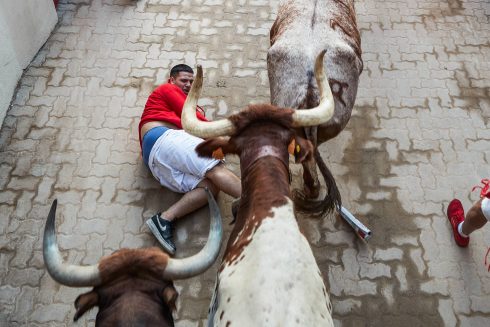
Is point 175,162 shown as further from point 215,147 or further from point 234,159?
point 215,147

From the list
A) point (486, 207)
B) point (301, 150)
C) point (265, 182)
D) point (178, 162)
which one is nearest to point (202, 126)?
point (265, 182)

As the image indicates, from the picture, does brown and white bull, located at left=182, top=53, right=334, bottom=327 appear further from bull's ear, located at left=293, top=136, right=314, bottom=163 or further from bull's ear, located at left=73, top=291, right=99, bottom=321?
bull's ear, located at left=73, top=291, right=99, bottom=321

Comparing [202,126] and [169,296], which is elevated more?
[202,126]

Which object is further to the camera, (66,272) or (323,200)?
(323,200)

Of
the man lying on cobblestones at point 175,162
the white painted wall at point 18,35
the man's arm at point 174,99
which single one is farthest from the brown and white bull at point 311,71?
the white painted wall at point 18,35

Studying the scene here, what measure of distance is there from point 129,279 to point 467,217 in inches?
130

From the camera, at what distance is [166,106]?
518 centimetres

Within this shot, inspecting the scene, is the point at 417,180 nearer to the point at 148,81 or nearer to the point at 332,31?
the point at 332,31

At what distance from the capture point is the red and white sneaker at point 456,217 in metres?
4.75

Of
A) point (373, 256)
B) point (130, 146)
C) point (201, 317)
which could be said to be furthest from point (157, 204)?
point (373, 256)

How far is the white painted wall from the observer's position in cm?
588

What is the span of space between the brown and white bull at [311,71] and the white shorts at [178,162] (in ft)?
3.05

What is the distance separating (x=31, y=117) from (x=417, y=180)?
4.68 meters

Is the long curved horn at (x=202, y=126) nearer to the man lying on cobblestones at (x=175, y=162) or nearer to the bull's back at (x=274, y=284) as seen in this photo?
the bull's back at (x=274, y=284)
